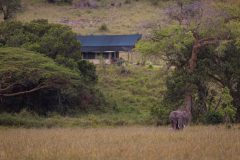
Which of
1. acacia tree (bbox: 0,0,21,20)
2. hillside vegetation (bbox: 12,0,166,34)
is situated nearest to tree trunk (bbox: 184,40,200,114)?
acacia tree (bbox: 0,0,21,20)

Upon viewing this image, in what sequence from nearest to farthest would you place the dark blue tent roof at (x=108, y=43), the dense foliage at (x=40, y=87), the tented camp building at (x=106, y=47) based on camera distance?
the dense foliage at (x=40, y=87) < the tented camp building at (x=106, y=47) < the dark blue tent roof at (x=108, y=43)

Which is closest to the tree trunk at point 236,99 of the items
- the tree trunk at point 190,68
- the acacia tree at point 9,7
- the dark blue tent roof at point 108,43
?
the tree trunk at point 190,68

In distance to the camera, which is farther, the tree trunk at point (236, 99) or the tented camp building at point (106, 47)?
the tented camp building at point (106, 47)

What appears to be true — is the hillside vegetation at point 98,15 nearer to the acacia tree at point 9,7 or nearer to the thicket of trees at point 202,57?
the acacia tree at point 9,7

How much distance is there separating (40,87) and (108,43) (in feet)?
96.1

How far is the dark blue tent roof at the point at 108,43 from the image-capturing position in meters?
60.4

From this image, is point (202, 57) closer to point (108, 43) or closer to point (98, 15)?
point (108, 43)

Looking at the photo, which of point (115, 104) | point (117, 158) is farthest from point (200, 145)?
point (115, 104)

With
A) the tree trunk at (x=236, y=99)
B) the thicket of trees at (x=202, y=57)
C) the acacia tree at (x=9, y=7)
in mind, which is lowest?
the tree trunk at (x=236, y=99)

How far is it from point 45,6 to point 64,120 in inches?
2196

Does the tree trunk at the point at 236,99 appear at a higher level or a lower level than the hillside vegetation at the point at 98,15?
lower

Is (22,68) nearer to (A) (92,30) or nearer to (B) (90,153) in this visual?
(B) (90,153)

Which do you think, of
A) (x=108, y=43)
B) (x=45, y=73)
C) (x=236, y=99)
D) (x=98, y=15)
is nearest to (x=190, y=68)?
(x=236, y=99)

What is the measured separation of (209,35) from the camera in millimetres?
30109
